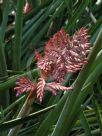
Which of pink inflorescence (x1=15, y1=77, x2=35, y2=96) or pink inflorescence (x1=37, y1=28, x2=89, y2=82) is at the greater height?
pink inflorescence (x1=37, y1=28, x2=89, y2=82)

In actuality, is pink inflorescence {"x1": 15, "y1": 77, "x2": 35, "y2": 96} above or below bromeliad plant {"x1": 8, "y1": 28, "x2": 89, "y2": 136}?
below

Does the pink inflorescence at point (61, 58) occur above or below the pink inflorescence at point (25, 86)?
above

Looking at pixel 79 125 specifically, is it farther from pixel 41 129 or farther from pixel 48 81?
pixel 48 81

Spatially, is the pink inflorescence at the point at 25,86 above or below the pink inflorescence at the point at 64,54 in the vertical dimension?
below

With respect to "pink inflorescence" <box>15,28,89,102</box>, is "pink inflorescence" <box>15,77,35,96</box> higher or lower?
lower

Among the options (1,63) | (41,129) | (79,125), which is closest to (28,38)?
(1,63)

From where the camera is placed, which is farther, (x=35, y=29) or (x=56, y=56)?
(x=35, y=29)

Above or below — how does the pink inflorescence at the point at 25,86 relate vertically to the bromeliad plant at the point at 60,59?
below

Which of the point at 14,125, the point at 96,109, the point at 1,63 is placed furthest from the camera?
the point at 1,63
